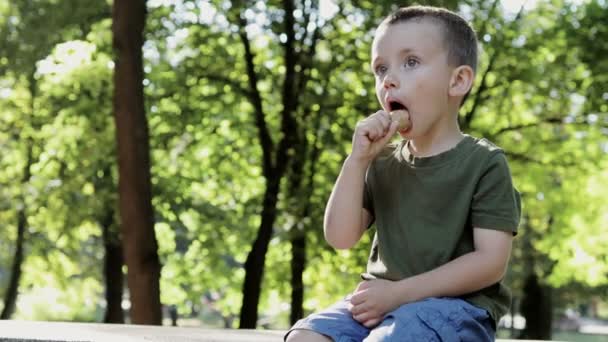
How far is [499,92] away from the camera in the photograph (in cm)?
1609

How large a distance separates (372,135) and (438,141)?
0.72 feet

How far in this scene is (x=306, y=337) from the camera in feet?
9.03

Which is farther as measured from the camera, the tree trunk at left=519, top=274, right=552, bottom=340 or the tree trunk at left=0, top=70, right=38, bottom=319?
the tree trunk at left=519, top=274, right=552, bottom=340

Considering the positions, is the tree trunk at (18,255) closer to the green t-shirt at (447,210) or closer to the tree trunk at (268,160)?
the tree trunk at (268,160)

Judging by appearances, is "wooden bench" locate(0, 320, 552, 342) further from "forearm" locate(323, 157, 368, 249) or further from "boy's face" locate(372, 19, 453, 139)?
"boy's face" locate(372, 19, 453, 139)

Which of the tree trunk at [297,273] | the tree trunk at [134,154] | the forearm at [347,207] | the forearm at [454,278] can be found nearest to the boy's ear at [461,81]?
the forearm at [347,207]

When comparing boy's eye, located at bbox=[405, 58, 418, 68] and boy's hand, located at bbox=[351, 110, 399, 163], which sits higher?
boy's eye, located at bbox=[405, 58, 418, 68]

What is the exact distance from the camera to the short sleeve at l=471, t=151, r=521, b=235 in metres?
2.64

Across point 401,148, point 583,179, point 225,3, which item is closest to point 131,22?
point 225,3

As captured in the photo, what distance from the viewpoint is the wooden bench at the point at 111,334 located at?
3.59 metres

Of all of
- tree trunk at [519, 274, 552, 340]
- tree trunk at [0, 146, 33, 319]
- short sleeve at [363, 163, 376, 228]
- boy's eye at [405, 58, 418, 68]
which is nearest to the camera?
boy's eye at [405, 58, 418, 68]

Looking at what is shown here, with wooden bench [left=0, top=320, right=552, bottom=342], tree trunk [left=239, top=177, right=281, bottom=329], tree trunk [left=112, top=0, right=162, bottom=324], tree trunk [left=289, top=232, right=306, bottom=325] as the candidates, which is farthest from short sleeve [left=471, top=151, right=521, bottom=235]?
tree trunk [left=239, top=177, right=281, bottom=329]

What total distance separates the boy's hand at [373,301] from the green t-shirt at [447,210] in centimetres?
7

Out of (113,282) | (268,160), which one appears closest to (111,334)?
(268,160)
